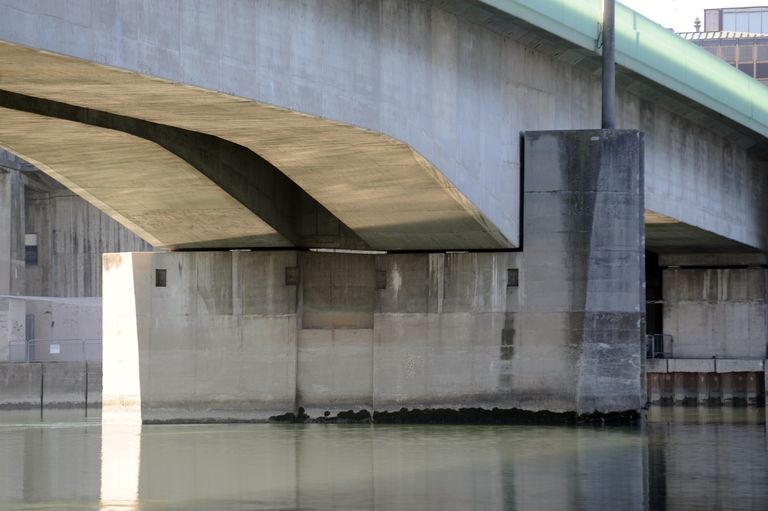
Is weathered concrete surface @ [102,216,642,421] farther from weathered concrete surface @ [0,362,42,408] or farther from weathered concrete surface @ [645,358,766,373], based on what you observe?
weathered concrete surface @ [645,358,766,373]

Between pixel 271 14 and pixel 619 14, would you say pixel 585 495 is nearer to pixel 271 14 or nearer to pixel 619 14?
pixel 271 14

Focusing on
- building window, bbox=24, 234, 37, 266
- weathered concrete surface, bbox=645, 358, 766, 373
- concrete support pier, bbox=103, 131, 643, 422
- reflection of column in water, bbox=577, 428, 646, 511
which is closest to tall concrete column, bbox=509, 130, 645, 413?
concrete support pier, bbox=103, 131, 643, 422

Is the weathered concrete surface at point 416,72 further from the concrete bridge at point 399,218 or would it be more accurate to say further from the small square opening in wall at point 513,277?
the small square opening in wall at point 513,277

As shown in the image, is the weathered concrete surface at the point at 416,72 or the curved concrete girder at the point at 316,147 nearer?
the weathered concrete surface at the point at 416,72

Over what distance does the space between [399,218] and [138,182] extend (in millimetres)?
5197

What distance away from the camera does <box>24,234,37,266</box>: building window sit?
6119 centimetres

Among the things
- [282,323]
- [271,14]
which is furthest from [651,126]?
[271,14]

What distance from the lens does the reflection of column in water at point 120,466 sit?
21234 millimetres

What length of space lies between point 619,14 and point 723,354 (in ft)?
67.3

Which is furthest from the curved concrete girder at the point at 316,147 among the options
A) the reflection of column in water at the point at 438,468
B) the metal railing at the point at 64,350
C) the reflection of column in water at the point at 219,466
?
the metal railing at the point at 64,350

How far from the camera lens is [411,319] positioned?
35375 millimetres

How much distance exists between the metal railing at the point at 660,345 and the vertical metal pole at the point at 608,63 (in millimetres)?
20527

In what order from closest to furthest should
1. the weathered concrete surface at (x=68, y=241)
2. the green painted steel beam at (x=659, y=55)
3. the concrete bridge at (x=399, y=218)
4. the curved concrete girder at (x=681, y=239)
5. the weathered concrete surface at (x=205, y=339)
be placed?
the concrete bridge at (x=399, y=218) < the green painted steel beam at (x=659, y=55) < the weathered concrete surface at (x=205, y=339) < the curved concrete girder at (x=681, y=239) < the weathered concrete surface at (x=68, y=241)

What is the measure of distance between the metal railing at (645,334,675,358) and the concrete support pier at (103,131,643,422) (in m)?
20.2
